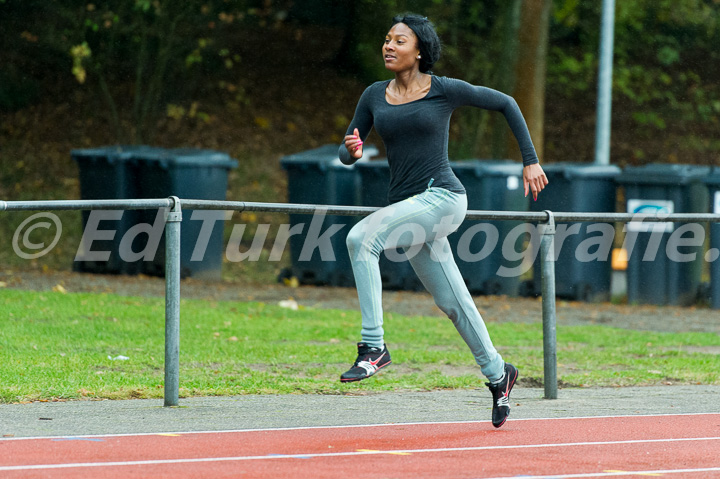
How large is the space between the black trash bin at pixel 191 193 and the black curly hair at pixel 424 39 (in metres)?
10.1

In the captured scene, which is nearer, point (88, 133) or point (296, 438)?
point (296, 438)

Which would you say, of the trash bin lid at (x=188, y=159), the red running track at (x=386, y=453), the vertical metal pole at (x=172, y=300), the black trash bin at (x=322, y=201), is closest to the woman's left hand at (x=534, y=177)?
the red running track at (x=386, y=453)

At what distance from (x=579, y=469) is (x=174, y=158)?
1172cm

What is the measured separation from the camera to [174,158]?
16047 millimetres

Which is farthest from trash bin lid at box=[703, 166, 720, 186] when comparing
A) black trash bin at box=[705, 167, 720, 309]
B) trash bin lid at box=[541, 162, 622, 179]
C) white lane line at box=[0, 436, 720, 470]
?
white lane line at box=[0, 436, 720, 470]

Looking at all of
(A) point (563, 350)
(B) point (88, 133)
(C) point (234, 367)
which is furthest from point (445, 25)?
(C) point (234, 367)

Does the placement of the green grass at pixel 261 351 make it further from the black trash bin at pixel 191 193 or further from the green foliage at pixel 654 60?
the green foliage at pixel 654 60

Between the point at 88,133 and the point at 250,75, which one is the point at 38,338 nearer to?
the point at 88,133

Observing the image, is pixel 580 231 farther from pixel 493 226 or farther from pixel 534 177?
pixel 534 177

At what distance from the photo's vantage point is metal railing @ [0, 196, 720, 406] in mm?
6043

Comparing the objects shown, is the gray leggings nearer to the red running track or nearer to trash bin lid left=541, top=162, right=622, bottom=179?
the red running track

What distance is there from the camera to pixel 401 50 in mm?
5676

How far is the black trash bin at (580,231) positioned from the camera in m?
14.8

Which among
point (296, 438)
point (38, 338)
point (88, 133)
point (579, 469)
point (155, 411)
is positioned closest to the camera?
point (579, 469)
